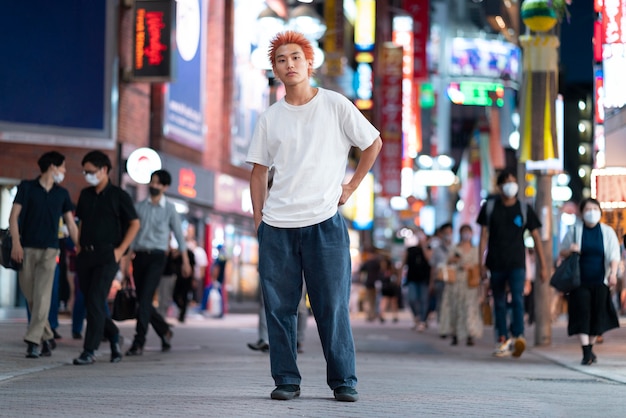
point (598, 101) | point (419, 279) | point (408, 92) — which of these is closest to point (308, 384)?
point (598, 101)

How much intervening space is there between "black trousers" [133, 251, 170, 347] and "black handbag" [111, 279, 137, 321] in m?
0.27

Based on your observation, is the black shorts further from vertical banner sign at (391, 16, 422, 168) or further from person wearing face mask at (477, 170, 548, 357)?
vertical banner sign at (391, 16, 422, 168)

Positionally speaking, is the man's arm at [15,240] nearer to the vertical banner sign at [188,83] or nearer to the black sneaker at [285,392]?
the black sneaker at [285,392]

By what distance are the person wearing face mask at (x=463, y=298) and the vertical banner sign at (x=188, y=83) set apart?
1150cm

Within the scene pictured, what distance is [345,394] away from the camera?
7.73m

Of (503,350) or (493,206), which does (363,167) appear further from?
(503,350)

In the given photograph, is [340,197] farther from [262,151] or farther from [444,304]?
[444,304]

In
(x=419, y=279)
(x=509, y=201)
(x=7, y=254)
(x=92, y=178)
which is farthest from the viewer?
(x=419, y=279)

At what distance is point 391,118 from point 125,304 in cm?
3467

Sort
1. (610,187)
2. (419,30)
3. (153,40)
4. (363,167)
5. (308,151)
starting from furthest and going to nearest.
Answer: (419,30), (153,40), (610,187), (363,167), (308,151)

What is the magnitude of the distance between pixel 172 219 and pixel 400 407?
6.86m

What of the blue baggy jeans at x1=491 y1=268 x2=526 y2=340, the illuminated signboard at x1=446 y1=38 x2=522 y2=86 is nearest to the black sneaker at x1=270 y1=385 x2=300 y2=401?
the blue baggy jeans at x1=491 y1=268 x2=526 y2=340

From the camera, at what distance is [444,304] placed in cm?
1939

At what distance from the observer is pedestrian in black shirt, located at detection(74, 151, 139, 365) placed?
1159 centimetres
